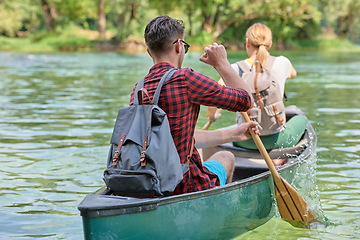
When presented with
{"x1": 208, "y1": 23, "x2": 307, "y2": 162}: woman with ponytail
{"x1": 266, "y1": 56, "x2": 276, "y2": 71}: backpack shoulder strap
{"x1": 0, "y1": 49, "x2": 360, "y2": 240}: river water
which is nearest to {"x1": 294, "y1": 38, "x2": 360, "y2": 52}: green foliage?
{"x1": 0, "y1": 49, "x2": 360, "y2": 240}: river water

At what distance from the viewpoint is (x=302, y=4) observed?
140 ft

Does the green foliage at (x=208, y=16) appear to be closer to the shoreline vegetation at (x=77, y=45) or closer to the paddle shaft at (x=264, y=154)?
the shoreline vegetation at (x=77, y=45)

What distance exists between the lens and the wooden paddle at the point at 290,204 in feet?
14.8

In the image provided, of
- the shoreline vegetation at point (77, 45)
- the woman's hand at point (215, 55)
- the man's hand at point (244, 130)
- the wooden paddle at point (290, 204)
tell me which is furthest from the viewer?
the shoreline vegetation at point (77, 45)

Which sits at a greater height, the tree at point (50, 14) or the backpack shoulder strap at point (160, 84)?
the backpack shoulder strap at point (160, 84)

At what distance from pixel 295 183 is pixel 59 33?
40.6 meters

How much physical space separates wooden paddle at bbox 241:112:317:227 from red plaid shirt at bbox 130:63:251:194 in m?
0.82

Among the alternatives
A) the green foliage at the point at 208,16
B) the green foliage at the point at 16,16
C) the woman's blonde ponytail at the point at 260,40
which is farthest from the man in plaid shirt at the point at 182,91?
the green foliage at the point at 16,16

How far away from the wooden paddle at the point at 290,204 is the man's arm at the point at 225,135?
141mm

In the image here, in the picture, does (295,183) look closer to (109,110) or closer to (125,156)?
(125,156)

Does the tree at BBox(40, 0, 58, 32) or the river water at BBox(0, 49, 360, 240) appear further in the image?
the tree at BBox(40, 0, 58, 32)

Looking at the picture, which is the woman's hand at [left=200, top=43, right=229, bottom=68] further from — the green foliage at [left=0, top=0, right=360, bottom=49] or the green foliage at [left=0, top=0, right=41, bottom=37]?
the green foliage at [left=0, top=0, right=41, bottom=37]

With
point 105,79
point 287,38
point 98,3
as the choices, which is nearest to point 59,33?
point 98,3

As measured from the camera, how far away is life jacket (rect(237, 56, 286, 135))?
529 centimetres
